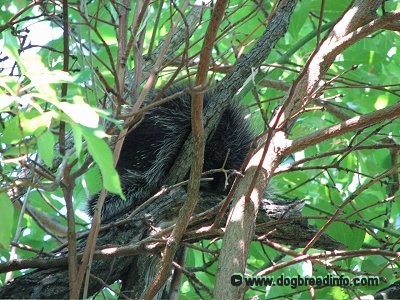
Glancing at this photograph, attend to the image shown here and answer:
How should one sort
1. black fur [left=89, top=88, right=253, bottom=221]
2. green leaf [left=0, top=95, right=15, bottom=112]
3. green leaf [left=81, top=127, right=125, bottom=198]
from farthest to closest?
black fur [left=89, top=88, right=253, bottom=221] → green leaf [left=0, top=95, right=15, bottom=112] → green leaf [left=81, top=127, right=125, bottom=198]

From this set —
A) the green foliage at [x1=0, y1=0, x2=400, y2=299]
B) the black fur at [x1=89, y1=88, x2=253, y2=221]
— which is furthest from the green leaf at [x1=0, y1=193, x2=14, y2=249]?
the black fur at [x1=89, y1=88, x2=253, y2=221]

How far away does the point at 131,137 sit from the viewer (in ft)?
9.95

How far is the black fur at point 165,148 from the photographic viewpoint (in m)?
2.79

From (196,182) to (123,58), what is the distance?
0.42m

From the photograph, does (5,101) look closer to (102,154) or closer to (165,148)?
(102,154)

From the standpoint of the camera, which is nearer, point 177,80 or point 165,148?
point 177,80

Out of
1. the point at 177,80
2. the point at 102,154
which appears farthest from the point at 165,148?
the point at 102,154

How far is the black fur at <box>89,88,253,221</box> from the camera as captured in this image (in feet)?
9.16

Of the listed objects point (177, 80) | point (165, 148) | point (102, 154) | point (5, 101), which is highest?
point (165, 148)

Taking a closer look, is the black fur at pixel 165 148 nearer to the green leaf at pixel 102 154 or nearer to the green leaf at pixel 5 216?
the green leaf at pixel 5 216

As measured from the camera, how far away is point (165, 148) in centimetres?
289

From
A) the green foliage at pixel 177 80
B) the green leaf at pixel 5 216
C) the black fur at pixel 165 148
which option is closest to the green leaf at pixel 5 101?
the green foliage at pixel 177 80

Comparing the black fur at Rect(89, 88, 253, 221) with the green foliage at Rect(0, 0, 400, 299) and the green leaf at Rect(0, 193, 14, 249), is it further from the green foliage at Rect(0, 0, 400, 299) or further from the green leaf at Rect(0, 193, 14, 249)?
the green leaf at Rect(0, 193, 14, 249)

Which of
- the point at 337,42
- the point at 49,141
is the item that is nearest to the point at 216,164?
the point at 337,42
